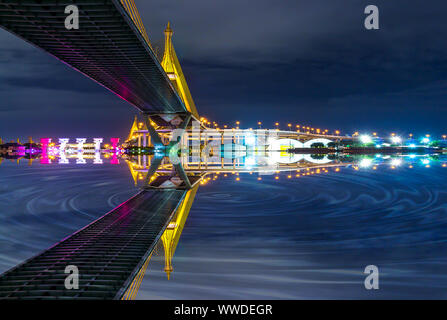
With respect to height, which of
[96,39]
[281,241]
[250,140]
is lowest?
[281,241]

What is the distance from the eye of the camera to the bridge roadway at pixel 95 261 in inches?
193

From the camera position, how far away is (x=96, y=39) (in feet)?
59.2

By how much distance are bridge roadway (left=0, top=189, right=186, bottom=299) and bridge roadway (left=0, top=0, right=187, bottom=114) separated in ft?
28.3

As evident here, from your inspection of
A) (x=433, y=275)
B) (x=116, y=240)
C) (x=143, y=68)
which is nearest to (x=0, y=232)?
(x=116, y=240)

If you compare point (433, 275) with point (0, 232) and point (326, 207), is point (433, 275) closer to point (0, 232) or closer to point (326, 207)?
point (326, 207)

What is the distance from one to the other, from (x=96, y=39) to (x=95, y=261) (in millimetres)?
14542

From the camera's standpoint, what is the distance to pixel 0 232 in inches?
336

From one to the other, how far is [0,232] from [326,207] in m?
8.99

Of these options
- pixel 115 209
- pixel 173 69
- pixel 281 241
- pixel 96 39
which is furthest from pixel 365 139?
pixel 281 241

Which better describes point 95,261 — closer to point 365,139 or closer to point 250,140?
point 250,140

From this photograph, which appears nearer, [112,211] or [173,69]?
[112,211]

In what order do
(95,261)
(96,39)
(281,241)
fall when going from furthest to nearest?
(96,39)
(281,241)
(95,261)

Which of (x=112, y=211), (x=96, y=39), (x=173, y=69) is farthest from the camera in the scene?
(x=173, y=69)

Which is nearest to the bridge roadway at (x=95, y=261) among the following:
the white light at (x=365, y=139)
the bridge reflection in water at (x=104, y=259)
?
the bridge reflection in water at (x=104, y=259)
